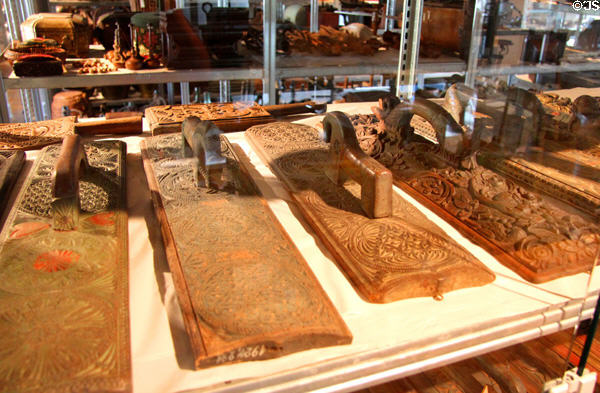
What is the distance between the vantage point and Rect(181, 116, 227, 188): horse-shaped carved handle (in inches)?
41.6

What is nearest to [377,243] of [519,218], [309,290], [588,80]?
[309,290]

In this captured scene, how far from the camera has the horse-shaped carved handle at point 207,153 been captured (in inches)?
41.6

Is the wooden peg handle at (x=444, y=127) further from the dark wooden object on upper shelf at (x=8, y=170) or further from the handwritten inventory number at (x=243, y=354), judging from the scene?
the dark wooden object on upper shelf at (x=8, y=170)

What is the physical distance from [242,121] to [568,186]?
0.96m

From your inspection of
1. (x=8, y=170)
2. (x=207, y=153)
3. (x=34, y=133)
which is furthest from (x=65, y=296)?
(x=34, y=133)

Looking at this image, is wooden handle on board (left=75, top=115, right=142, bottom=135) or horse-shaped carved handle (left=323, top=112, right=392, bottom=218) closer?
horse-shaped carved handle (left=323, top=112, right=392, bottom=218)

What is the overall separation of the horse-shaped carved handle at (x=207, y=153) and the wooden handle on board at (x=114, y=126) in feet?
1.54

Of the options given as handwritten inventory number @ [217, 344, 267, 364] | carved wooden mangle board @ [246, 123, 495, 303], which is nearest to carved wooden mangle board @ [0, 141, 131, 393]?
handwritten inventory number @ [217, 344, 267, 364]

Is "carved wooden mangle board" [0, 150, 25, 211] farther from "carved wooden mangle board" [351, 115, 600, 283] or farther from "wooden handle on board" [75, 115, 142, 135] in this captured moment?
"carved wooden mangle board" [351, 115, 600, 283]

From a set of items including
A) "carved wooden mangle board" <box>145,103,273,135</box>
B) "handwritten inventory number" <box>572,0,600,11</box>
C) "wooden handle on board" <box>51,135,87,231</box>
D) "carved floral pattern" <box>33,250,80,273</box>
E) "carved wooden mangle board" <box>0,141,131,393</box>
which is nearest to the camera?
"carved wooden mangle board" <box>0,141,131,393</box>

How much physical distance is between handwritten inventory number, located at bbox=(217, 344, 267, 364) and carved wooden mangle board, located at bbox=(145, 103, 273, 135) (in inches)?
38.2

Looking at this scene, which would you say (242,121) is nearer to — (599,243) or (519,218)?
(519,218)

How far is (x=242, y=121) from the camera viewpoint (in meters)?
1.54

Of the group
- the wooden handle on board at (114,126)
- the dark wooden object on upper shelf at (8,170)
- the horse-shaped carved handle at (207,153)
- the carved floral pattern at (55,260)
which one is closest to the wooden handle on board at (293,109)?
the wooden handle on board at (114,126)
